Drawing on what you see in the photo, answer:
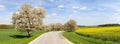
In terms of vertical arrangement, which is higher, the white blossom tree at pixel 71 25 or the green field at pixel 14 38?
the green field at pixel 14 38

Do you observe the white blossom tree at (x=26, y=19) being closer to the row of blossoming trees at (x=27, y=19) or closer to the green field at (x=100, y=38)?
the row of blossoming trees at (x=27, y=19)

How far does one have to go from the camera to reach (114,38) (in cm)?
2916

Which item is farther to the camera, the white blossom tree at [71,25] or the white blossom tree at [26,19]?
the white blossom tree at [71,25]

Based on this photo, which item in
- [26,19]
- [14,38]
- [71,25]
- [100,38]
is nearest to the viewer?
[100,38]

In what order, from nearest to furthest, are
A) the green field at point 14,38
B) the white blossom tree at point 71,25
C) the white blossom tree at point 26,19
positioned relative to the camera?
the green field at point 14,38, the white blossom tree at point 26,19, the white blossom tree at point 71,25

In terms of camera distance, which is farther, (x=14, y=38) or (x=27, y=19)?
(x=27, y=19)

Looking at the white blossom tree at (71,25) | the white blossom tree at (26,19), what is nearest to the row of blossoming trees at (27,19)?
the white blossom tree at (26,19)

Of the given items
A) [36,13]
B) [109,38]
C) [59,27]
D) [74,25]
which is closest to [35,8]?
[36,13]

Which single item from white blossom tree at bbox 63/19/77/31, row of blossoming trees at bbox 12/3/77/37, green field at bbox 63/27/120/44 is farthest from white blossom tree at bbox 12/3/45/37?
white blossom tree at bbox 63/19/77/31

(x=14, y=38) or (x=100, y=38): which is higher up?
(x=100, y=38)

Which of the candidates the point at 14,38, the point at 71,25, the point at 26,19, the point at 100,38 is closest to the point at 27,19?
the point at 26,19

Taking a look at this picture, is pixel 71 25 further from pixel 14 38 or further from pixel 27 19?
pixel 14 38

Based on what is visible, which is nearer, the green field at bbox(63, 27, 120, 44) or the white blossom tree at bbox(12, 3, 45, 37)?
the green field at bbox(63, 27, 120, 44)

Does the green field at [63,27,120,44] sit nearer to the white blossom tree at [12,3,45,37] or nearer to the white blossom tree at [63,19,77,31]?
the white blossom tree at [12,3,45,37]
